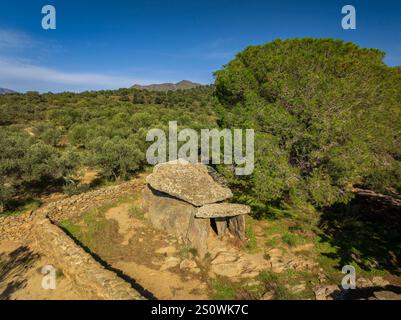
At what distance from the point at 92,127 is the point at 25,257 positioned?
80.1 feet

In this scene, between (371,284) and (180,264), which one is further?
(180,264)

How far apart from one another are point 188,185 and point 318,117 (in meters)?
6.61

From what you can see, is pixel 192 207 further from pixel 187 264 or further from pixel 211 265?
pixel 211 265

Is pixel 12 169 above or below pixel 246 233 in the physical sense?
above

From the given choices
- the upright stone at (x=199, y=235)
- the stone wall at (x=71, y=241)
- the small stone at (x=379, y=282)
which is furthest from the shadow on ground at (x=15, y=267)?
the small stone at (x=379, y=282)

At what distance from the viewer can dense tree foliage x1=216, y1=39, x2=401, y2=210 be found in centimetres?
1079

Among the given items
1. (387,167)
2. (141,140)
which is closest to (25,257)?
(141,140)

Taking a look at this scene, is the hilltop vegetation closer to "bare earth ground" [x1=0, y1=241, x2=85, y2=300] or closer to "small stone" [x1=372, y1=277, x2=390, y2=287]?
"small stone" [x1=372, y1=277, x2=390, y2=287]

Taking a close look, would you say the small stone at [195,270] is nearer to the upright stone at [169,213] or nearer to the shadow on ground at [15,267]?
the upright stone at [169,213]

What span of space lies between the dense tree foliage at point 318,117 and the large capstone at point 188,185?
114cm

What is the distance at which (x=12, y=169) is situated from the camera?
16891 millimetres
